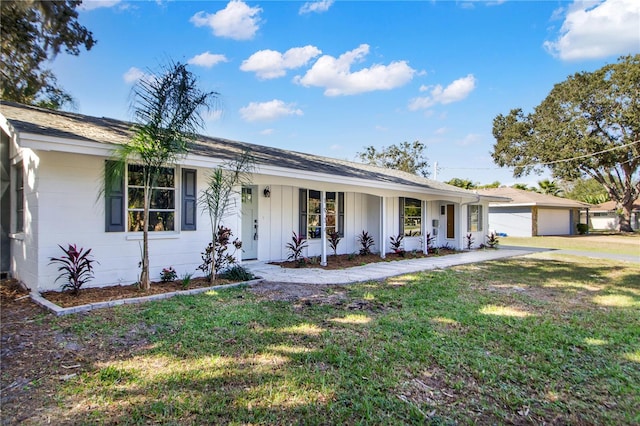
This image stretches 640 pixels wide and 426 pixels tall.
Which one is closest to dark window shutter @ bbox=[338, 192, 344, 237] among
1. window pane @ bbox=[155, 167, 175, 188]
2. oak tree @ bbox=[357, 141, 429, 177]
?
window pane @ bbox=[155, 167, 175, 188]

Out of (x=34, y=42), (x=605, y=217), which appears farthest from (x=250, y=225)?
(x=605, y=217)

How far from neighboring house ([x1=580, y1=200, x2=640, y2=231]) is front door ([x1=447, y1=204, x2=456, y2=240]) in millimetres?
31951

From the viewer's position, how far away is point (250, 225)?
392 inches

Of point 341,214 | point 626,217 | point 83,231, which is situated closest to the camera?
point 83,231

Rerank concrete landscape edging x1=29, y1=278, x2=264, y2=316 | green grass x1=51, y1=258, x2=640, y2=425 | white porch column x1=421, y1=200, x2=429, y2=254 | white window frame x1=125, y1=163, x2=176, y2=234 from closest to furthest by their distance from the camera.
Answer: green grass x1=51, y1=258, x2=640, y2=425
concrete landscape edging x1=29, y1=278, x2=264, y2=316
white window frame x1=125, y1=163, x2=176, y2=234
white porch column x1=421, y1=200, x2=429, y2=254

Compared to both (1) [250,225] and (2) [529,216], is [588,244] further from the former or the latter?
(1) [250,225]

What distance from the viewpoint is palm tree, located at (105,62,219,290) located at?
5840mm

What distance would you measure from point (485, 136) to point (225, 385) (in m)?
34.3

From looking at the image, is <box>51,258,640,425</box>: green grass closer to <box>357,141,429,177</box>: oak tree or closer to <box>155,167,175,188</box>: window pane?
<box>155,167,175,188</box>: window pane

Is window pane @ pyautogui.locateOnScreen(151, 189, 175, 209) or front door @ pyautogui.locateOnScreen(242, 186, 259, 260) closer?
window pane @ pyautogui.locateOnScreen(151, 189, 175, 209)

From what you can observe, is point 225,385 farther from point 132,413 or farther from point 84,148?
point 84,148

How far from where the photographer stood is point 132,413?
8.57ft

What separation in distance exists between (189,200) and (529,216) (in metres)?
26.6

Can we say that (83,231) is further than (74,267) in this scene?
Yes
